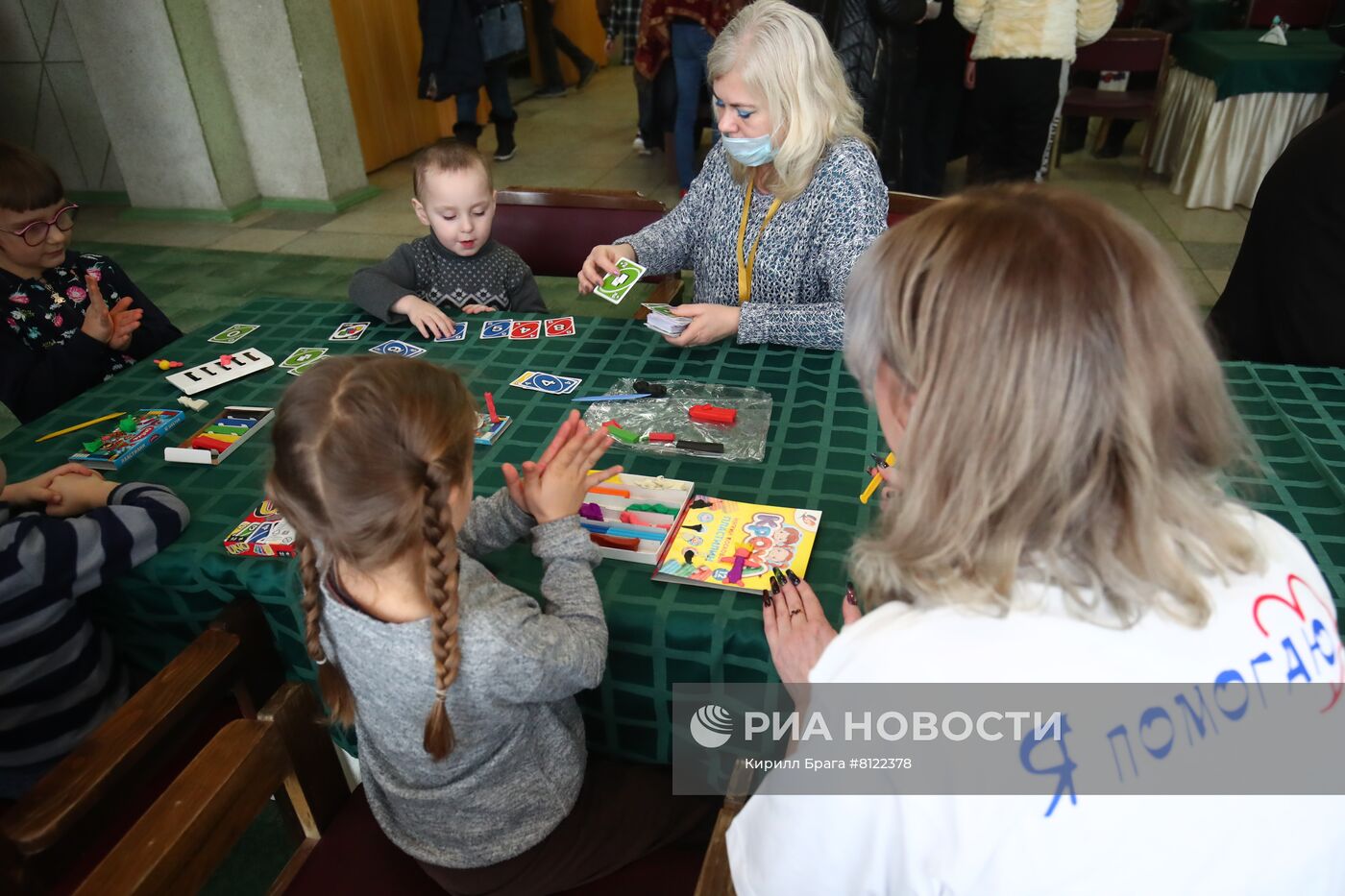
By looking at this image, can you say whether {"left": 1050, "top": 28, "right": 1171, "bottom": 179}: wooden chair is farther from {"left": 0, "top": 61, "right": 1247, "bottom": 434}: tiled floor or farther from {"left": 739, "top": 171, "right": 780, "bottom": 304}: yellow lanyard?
{"left": 739, "top": 171, "right": 780, "bottom": 304}: yellow lanyard

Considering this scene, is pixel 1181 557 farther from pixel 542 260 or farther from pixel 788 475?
pixel 542 260

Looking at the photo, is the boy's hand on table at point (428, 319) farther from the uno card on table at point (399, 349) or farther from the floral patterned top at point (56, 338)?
the floral patterned top at point (56, 338)

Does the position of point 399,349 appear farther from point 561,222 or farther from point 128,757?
point 128,757

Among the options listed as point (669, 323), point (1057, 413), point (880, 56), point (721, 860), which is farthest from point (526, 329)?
point (880, 56)

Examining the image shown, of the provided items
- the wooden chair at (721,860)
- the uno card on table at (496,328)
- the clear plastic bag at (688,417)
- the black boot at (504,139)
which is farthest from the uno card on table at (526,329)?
the black boot at (504,139)

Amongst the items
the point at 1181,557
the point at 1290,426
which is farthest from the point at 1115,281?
the point at 1290,426

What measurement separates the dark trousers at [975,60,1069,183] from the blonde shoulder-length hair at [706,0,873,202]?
2882 millimetres

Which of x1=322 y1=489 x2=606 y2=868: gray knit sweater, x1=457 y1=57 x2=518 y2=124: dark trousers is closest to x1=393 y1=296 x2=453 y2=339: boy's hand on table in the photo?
x1=322 y1=489 x2=606 y2=868: gray knit sweater

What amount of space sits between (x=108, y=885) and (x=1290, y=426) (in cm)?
193

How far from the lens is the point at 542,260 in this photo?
9.36ft

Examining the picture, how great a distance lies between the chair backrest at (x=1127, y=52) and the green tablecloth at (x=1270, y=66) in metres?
0.27

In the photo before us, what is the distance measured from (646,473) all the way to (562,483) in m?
0.26

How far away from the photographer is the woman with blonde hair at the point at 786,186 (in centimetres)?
194

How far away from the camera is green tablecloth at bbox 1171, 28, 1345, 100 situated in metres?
4.56
